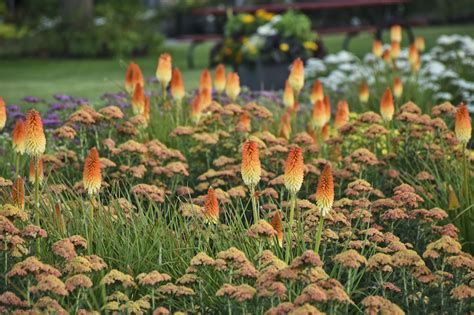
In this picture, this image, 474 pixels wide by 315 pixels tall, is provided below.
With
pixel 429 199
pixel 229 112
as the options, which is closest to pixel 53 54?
pixel 229 112

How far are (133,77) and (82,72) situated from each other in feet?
31.4

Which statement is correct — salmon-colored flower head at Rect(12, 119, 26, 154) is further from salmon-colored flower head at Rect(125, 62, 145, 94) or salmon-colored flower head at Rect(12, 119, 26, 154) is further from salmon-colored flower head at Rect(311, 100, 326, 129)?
salmon-colored flower head at Rect(311, 100, 326, 129)

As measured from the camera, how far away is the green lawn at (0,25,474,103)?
13.7 m

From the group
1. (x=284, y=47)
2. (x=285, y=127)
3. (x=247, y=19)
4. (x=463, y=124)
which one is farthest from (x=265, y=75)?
(x=463, y=124)

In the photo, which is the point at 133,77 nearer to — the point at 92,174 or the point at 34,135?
the point at 34,135

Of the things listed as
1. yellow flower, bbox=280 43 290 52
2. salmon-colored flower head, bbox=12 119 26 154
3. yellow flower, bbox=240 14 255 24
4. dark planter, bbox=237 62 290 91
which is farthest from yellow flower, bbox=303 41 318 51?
salmon-colored flower head, bbox=12 119 26 154

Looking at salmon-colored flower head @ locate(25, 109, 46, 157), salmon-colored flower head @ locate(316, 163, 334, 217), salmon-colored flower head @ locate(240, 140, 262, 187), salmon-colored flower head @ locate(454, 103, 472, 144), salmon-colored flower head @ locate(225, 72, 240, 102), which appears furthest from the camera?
salmon-colored flower head @ locate(225, 72, 240, 102)

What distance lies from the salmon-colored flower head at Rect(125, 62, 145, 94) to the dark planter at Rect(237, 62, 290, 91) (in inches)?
214

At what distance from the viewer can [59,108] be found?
24.5 feet

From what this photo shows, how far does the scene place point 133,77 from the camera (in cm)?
679

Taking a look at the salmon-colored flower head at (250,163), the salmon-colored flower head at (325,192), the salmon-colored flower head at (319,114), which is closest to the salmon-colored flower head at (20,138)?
the salmon-colored flower head at (250,163)

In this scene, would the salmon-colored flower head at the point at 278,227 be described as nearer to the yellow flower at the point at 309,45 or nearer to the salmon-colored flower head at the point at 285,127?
the salmon-colored flower head at the point at 285,127

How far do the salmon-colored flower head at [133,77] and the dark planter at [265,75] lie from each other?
5443 mm

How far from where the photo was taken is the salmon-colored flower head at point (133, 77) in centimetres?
670
